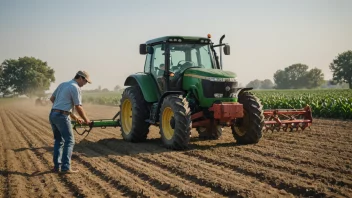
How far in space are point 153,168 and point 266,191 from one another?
199 cm

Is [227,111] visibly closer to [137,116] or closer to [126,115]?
[137,116]

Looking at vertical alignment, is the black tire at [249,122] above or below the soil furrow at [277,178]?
above

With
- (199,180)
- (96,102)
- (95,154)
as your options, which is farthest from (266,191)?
(96,102)

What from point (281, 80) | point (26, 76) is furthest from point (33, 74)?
point (281, 80)

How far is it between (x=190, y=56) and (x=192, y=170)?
3354 mm

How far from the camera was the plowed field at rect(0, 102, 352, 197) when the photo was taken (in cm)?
417

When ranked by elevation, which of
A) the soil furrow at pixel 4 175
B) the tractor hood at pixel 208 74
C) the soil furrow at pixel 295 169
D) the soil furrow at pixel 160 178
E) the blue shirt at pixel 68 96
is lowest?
the soil furrow at pixel 4 175

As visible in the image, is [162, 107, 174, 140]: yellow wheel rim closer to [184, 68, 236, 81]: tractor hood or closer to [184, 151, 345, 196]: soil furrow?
[184, 68, 236, 81]: tractor hood

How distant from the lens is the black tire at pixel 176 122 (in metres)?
6.52

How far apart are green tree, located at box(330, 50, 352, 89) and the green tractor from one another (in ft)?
220

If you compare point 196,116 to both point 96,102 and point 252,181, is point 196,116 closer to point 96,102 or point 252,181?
point 252,181

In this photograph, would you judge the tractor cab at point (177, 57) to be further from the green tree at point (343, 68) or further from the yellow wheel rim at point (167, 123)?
the green tree at point (343, 68)

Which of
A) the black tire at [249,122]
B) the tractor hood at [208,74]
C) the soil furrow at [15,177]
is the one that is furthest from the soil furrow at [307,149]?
the soil furrow at [15,177]

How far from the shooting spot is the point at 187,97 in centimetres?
732
